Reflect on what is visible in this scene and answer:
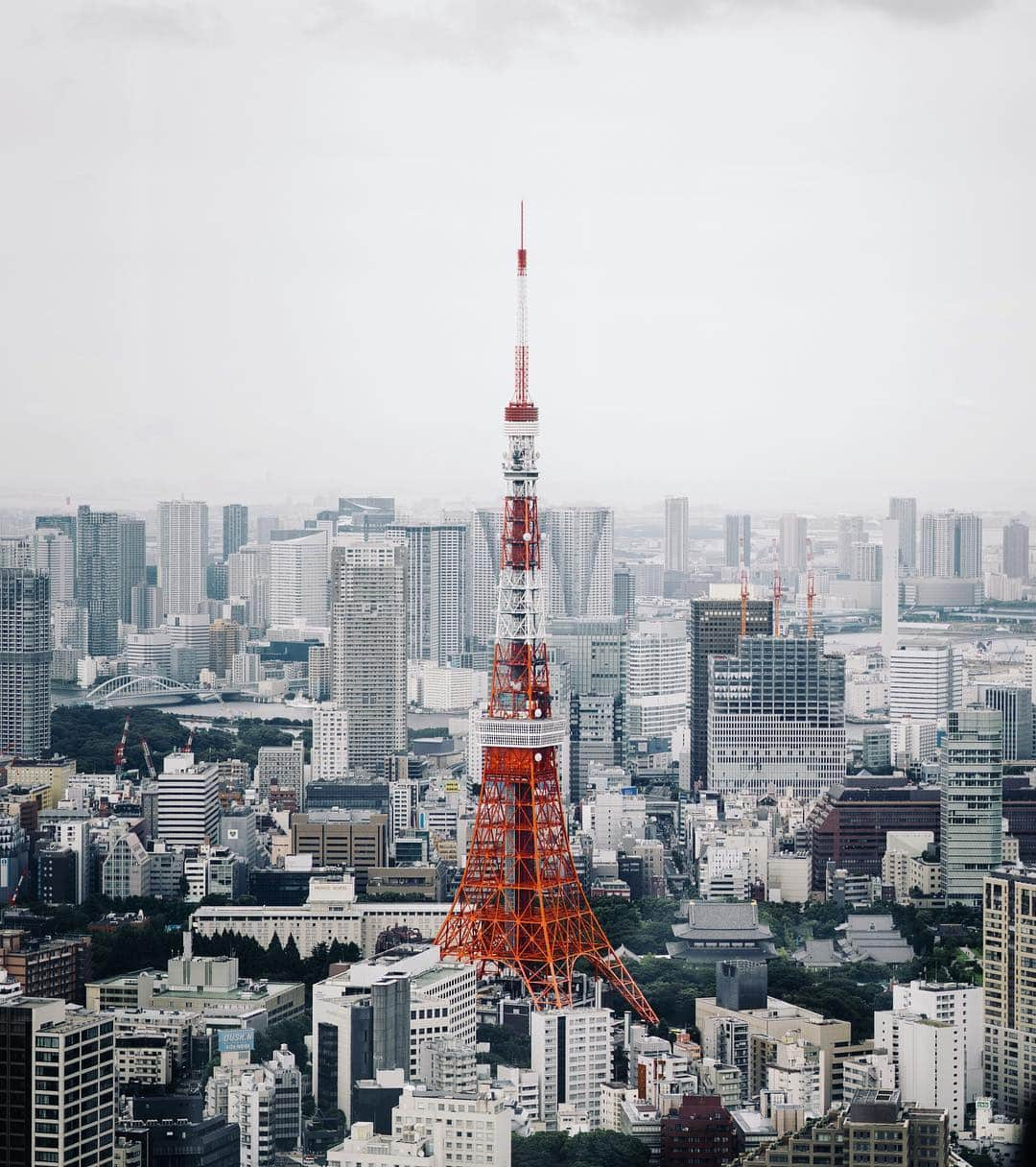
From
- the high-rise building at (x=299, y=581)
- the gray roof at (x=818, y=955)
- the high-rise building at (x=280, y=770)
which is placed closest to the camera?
the gray roof at (x=818, y=955)

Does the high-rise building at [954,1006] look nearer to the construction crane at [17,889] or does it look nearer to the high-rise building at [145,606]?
the construction crane at [17,889]

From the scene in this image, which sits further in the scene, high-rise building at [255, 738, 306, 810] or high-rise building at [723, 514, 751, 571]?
high-rise building at [255, 738, 306, 810]

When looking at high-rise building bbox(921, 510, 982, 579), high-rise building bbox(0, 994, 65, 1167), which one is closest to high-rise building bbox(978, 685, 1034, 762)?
high-rise building bbox(921, 510, 982, 579)

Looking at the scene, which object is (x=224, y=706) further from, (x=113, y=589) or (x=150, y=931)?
(x=150, y=931)

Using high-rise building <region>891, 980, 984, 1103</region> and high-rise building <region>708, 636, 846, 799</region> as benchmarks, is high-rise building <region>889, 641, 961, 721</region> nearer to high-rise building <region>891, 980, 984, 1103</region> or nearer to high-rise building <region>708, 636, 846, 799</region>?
high-rise building <region>708, 636, 846, 799</region>

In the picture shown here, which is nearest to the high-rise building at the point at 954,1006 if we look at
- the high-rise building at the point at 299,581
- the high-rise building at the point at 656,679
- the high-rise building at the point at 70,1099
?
the high-rise building at the point at 70,1099

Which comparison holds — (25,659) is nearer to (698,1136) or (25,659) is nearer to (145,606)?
(145,606)
